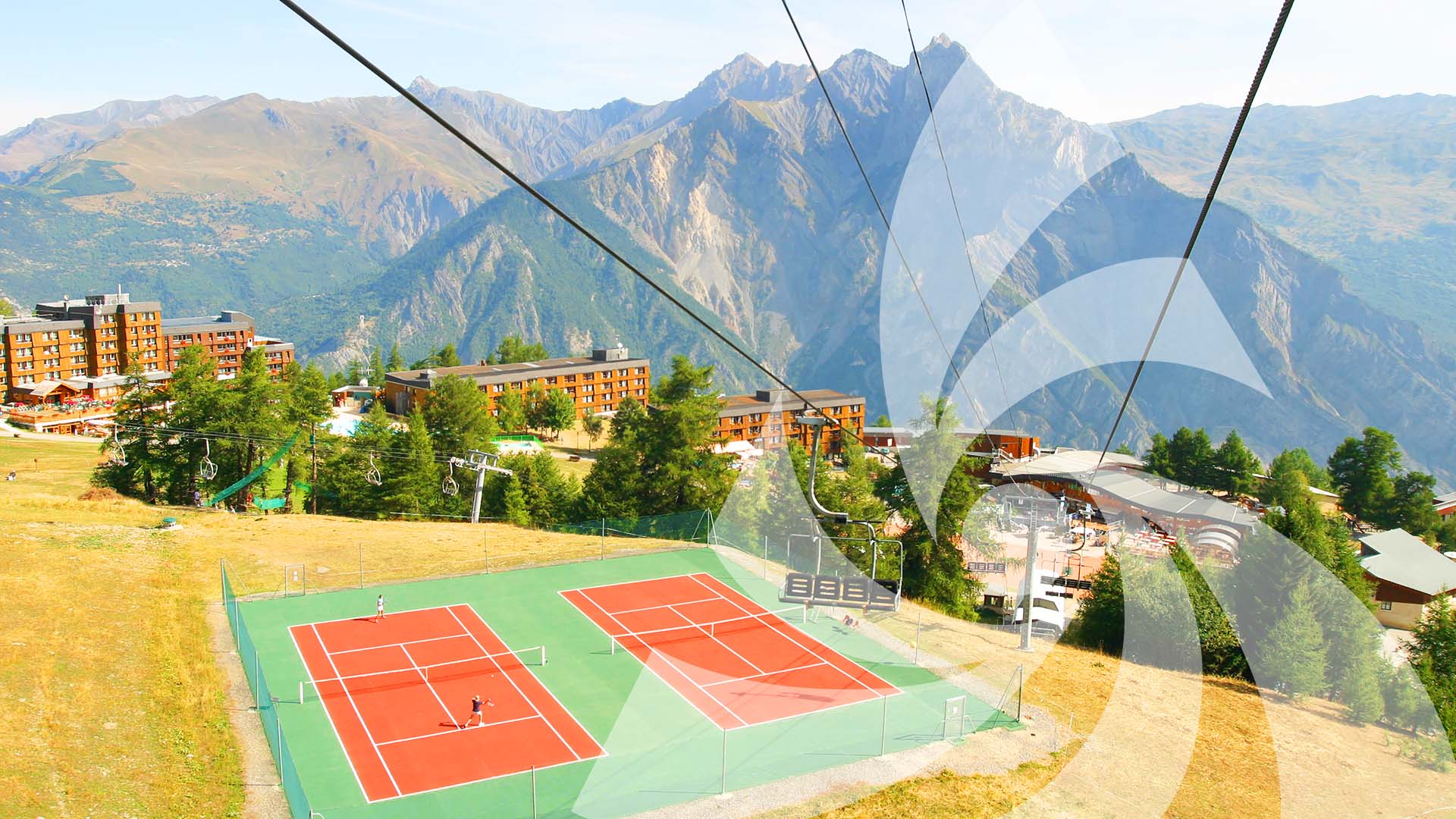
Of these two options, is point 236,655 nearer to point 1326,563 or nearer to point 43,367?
point 1326,563

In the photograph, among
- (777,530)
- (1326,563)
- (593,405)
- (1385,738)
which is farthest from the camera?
(593,405)

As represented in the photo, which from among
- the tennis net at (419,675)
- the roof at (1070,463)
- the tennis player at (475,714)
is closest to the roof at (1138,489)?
the roof at (1070,463)

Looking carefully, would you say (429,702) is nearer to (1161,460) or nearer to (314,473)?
(314,473)

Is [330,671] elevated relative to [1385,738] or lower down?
elevated

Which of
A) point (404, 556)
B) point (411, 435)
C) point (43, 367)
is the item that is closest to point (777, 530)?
point (404, 556)

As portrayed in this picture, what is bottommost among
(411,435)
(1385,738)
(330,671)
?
(1385,738)

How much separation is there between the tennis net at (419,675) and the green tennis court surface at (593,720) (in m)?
0.36

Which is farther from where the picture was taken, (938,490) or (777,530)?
(777,530)

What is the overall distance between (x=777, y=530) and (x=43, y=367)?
74.5 meters

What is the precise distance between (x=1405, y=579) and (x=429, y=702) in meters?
47.7

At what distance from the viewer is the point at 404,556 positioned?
3117 cm

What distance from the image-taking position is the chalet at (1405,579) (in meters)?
45.4

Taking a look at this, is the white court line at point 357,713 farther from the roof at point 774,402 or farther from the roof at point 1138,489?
the roof at point 774,402

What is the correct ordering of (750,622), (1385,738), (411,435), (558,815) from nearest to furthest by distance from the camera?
(558,815)
(1385,738)
(750,622)
(411,435)
